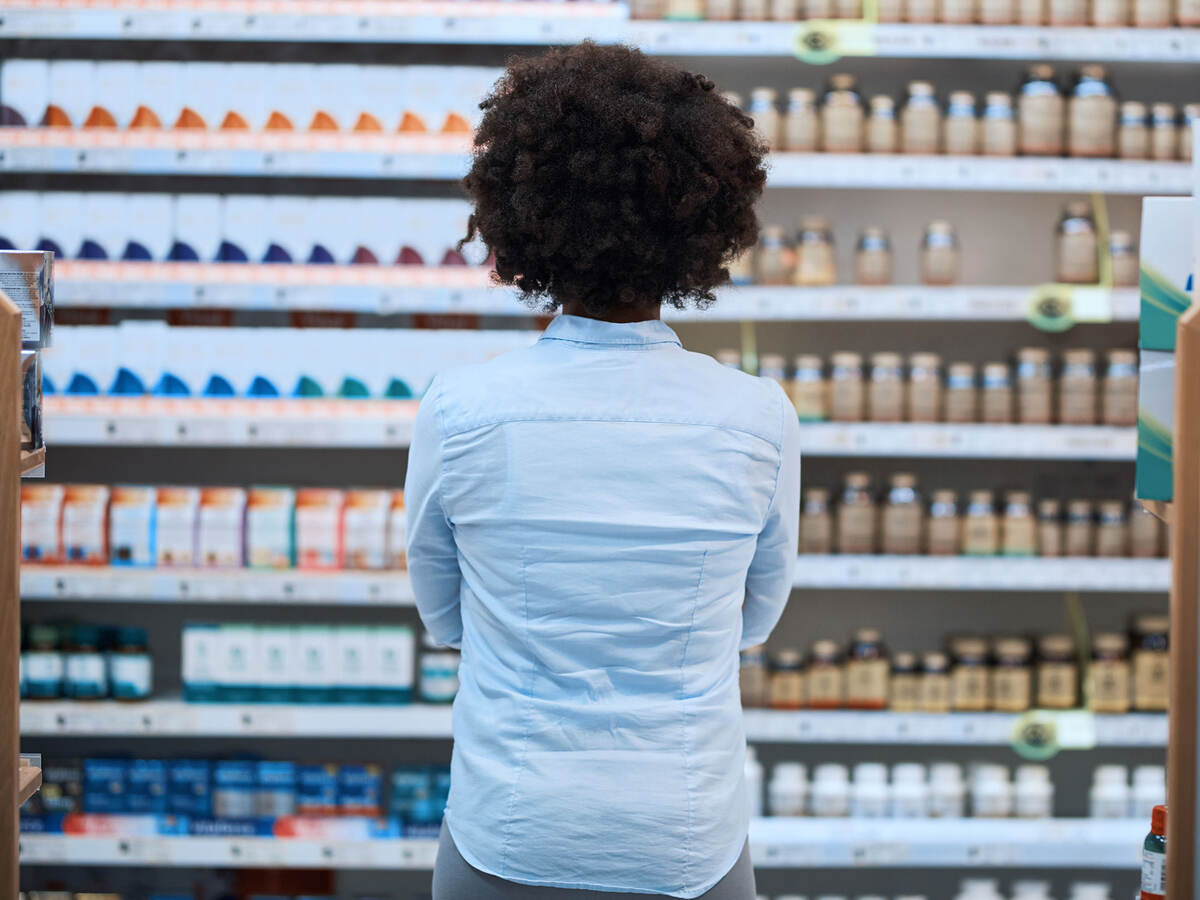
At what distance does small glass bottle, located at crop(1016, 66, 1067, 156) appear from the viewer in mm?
2576

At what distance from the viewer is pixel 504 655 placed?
117 cm

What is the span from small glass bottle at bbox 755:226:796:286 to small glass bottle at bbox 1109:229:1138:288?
2.39 ft

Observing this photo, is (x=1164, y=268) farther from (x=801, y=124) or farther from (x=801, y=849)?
(x=801, y=849)

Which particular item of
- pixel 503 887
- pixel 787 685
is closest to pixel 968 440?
pixel 787 685

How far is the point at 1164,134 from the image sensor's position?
2580mm

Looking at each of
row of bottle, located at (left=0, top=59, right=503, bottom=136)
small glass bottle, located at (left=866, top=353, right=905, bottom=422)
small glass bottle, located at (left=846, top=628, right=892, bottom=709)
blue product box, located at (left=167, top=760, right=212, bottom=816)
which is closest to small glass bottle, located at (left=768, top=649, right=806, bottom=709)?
small glass bottle, located at (left=846, top=628, right=892, bottom=709)

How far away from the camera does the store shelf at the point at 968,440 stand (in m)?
2.53

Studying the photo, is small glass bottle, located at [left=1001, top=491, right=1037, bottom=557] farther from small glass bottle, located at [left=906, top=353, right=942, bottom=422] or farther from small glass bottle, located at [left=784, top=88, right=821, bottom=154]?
small glass bottle, located at [left=784, top=88, right=821, bottom=154]

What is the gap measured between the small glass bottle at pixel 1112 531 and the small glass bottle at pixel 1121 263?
494 millimetres

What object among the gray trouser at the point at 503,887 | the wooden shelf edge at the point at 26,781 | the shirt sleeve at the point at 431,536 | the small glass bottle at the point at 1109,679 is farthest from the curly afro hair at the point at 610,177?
the small glass bottle at the point at 1109,679

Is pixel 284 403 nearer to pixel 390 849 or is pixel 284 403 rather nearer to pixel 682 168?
pixel 390 849

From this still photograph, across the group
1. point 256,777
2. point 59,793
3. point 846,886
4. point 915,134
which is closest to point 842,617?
point 846,886

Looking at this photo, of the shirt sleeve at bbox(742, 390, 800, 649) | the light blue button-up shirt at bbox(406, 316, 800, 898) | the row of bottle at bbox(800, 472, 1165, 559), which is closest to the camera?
the light blue button-up shirt at bbox(406, 316, 800, 898)

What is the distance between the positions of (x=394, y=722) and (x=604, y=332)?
160 centimetres
